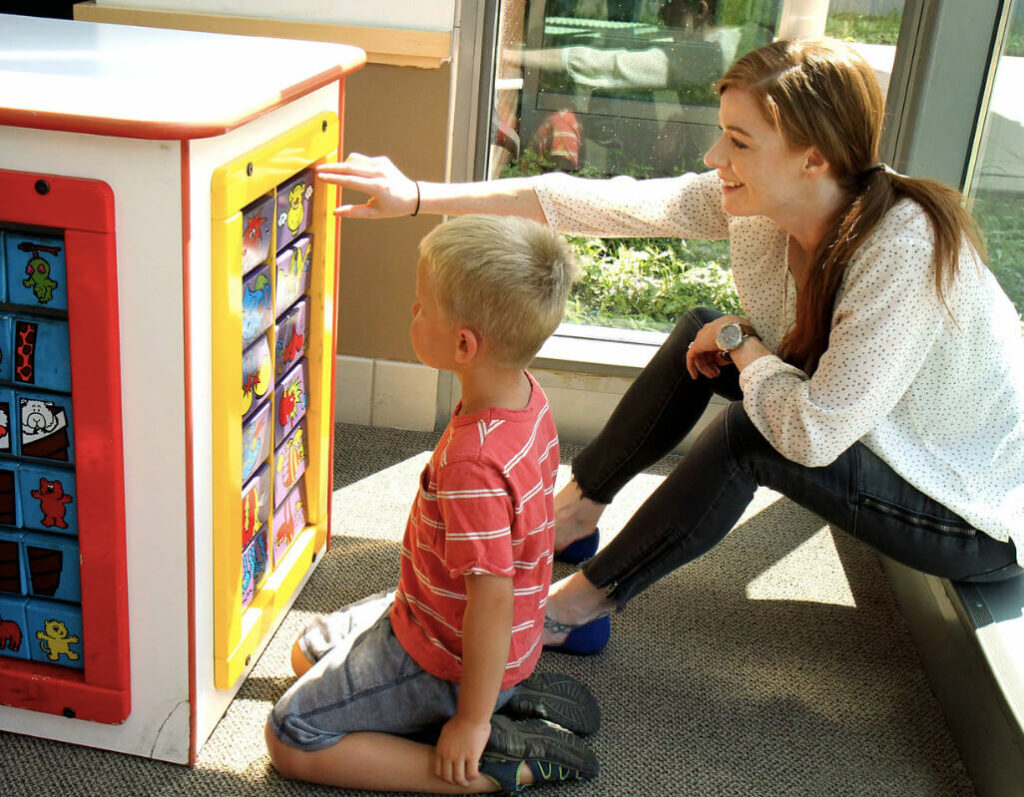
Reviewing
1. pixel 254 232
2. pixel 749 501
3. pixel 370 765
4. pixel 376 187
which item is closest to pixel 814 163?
pixel 749 501

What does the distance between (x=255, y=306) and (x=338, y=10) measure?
2.76 ft

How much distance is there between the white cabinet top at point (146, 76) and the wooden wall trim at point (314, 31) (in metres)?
0.37

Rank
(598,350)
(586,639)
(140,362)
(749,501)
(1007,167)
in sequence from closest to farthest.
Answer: (140,362)
(749,501)
(586,639)
(1007,167)
(598,350)

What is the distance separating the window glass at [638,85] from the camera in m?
1.99

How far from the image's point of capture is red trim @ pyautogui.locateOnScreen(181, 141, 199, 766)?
1052 millimetres

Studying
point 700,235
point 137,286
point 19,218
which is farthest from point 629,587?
point 19,218

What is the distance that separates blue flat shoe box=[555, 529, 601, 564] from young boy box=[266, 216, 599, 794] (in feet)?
1.41

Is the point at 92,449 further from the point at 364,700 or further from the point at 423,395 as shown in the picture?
the point at 423,395

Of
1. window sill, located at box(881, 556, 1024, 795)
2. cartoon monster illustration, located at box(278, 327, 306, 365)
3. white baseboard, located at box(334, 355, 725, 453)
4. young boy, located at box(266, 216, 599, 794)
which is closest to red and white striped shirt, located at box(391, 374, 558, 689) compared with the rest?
young boy, located at box(266, 216, 599, 794)

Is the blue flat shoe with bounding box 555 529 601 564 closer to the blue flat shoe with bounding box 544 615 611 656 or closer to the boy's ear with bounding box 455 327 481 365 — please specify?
the blue flat shoe with bounding box 544 615 611 656

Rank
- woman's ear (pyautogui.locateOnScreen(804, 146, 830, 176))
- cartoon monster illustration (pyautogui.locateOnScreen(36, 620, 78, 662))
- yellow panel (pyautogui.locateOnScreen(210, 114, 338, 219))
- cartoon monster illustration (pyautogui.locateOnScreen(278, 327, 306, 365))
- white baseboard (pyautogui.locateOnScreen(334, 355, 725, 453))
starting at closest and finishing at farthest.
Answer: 1. yellow panel (pyautogui.locateOnScreen(210, 114, 338, 219))
2. cartoon monster illustration (pyautogui.locateOnScreen(36, 620, 78, 662))
3. woman's ear (pyautogui.locateOnScreen(804, 146, 830, 176))
4. cartoon monster illustration (pyautogui.locateOnScreen(278, 327, 306, 365))
5. white baseboard (pyautogui.locateOnScreen(334, 355, 725, 453))

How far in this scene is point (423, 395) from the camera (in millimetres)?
2168

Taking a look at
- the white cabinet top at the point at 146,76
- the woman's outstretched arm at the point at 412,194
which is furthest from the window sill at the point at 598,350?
the white cabinet top at the point at 146,76

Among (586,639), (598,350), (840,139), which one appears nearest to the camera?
(840,139)
